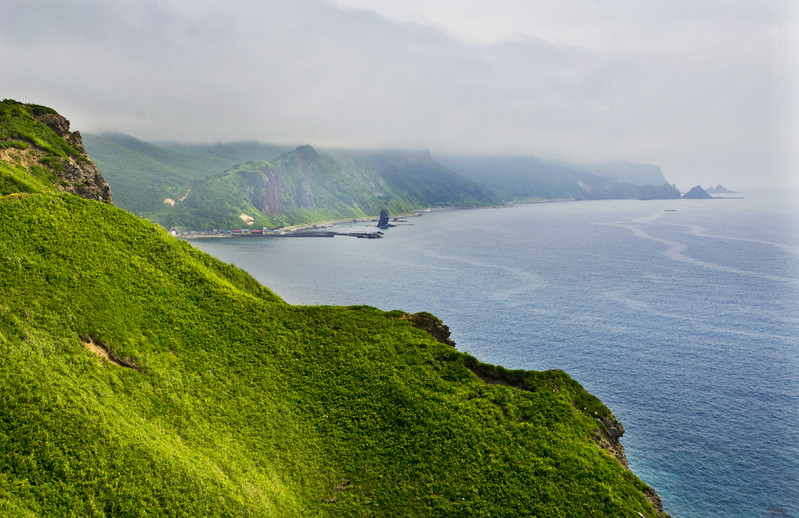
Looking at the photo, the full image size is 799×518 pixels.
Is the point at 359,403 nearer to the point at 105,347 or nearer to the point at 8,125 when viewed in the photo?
the point at 105,347

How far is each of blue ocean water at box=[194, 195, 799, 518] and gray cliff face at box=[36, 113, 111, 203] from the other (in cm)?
6816

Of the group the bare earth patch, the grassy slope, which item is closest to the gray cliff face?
the grassy slope

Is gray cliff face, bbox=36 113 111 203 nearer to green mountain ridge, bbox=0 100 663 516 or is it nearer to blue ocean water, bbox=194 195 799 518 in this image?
green mountain ridge, bbox=0 100 663 516

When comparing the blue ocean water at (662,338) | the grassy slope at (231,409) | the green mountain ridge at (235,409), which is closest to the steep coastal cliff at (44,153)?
the green mountain ridge at (235,409)

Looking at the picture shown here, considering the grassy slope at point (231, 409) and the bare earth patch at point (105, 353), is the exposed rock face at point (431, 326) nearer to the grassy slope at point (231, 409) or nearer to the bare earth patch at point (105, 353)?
the grassy slope at point (231, 409)

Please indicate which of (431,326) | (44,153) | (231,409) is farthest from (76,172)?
(431,326)

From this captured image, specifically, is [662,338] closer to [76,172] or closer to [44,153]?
[76,172]

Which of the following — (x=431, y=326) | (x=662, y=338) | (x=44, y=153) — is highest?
(x=44, y=153)

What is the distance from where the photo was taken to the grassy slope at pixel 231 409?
27172 millimetres

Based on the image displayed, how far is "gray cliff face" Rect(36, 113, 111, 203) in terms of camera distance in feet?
230

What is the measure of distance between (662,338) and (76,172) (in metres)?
126

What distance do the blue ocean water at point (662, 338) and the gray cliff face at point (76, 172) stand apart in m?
68.2

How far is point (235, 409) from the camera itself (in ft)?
130

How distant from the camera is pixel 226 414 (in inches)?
1527
